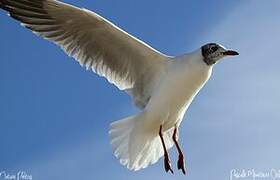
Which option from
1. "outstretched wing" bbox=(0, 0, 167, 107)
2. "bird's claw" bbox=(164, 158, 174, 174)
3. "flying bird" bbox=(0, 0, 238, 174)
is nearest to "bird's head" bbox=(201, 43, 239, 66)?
"flying bird" bbox=(0, 0, 238, 174)

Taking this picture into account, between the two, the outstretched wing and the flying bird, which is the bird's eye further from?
the outstretched wing

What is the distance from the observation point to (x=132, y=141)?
4820 mm

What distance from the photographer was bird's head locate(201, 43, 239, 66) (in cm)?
456

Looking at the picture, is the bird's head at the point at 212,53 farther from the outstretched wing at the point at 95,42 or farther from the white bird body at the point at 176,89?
the outstretched wing at the point at 95,42

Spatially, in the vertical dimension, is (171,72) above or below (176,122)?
above

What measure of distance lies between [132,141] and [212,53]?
3.24 ft

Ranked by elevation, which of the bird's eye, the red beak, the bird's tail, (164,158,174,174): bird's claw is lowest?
(164,158,174,174): bird's claw

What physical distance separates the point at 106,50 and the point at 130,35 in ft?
1.11

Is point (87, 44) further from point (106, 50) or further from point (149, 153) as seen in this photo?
point (149, 153)

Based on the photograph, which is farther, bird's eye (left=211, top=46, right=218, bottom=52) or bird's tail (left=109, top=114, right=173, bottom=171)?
bird's tail (left=109, top=114, right=173, bottom=171)

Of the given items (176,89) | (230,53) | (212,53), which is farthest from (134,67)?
(230,53)

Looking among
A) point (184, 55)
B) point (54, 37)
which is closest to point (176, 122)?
point (184, 55)

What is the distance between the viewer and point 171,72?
466 centimetres

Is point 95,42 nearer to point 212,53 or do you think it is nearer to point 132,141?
point 132,141
